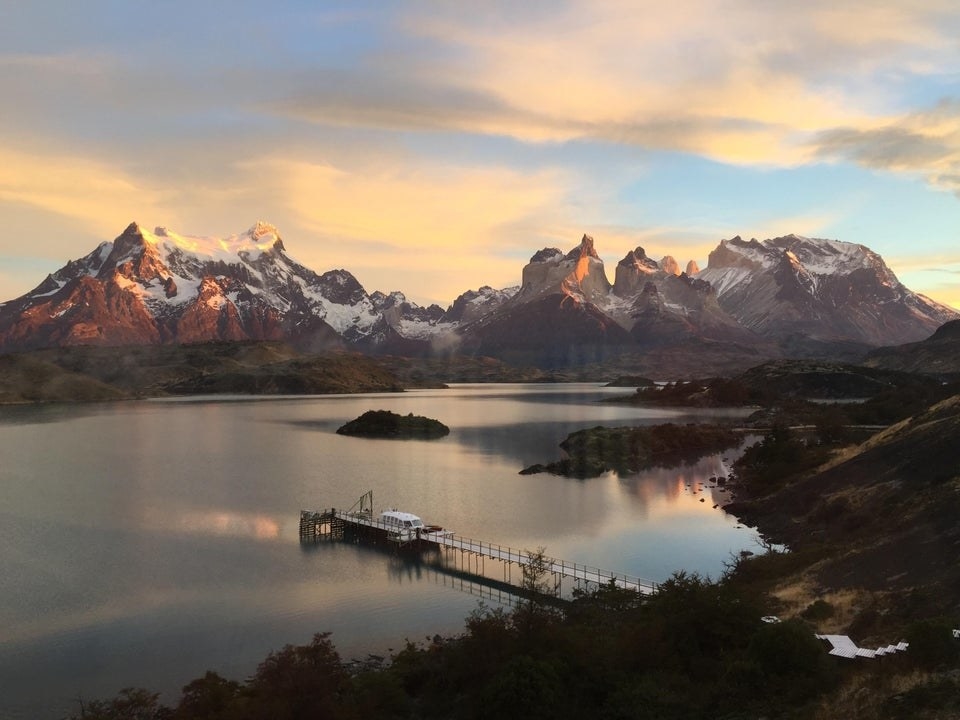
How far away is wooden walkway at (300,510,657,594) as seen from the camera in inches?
2061

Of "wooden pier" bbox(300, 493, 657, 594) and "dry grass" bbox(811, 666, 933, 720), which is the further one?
"wooden pier" bbox(300, 493, 657, 594)

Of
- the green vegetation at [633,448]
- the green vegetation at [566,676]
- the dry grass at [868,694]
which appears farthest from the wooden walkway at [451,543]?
the green vegetation at [633,448]

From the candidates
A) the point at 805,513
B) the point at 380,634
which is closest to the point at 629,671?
the point at 380,634

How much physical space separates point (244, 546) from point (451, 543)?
18.6 meters

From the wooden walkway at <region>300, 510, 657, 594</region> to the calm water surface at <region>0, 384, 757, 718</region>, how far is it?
8.05 feet

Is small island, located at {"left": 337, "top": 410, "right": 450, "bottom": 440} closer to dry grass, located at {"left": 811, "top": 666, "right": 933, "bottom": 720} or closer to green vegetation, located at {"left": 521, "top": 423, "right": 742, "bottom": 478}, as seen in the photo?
green vegetation, located at {"left": 521, "top": 423, "right": 742, "bottom": 478}

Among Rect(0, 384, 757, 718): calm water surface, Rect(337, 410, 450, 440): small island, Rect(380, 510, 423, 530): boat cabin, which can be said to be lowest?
Rect(0, 384, 757, 718): calm water surface

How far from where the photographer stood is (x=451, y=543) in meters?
64.9

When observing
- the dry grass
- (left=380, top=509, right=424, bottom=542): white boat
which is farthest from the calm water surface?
the dry grass

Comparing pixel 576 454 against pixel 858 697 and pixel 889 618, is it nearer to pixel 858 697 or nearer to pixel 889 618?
pixel 889 618

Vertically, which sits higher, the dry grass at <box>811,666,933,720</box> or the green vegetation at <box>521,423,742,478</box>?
the dry grass at <box>811,666,933,720</box>

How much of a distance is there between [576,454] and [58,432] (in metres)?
119

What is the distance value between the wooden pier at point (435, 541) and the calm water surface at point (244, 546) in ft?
7.95

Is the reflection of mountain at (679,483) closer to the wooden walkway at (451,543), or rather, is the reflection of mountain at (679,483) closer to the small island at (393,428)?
the wooden walkway at (451,543)
